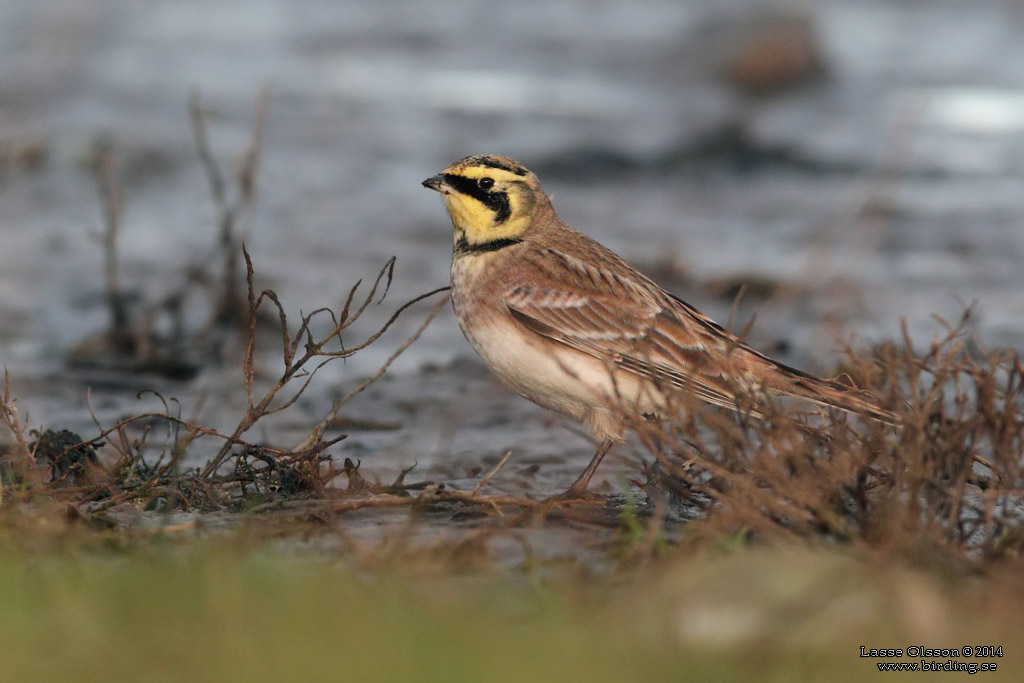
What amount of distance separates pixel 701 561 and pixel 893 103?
52.9 feet

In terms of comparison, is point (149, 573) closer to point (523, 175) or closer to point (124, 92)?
point (523, 175)

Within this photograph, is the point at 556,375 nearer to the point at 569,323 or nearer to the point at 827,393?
the point at 569,323

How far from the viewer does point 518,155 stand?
1609 cm

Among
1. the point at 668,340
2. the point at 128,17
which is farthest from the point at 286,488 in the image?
the point at 128,17

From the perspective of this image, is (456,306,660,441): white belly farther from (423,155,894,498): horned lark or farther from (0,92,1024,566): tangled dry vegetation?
(0,92,1024,566): tangled dry vegetation

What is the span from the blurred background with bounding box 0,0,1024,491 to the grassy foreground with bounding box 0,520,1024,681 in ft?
5.98

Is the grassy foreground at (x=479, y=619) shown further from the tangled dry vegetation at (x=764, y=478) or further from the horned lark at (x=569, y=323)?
the horned lark at (x=569, y=323)

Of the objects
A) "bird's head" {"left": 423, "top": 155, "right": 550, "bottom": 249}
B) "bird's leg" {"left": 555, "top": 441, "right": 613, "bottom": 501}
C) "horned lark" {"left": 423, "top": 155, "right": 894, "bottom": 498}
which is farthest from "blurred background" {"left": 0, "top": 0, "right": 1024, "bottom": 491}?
"bird's head" {"left": 423, "top": 155, "right": 550, "bottom": 249}

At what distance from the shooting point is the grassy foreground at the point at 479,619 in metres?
3.76

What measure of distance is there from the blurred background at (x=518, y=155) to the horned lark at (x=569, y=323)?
0.35m

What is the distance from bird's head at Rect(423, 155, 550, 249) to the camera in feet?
21.7

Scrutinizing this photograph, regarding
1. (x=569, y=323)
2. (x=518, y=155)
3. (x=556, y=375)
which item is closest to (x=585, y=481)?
(x=556, y=375)

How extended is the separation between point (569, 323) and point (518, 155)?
9.89 meters

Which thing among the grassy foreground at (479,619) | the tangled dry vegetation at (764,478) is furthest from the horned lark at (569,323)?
the grassy foreground at (479,619)
